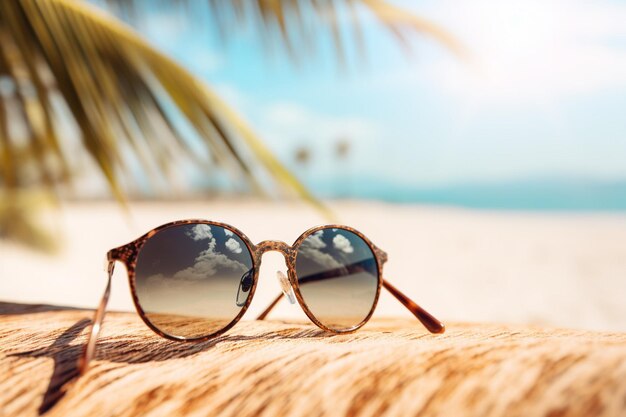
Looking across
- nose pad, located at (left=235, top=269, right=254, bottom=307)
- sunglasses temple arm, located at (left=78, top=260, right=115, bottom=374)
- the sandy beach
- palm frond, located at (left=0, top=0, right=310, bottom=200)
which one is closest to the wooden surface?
sunglasses temple arm, located at (left=78, top=260, right=115, bottom=374)

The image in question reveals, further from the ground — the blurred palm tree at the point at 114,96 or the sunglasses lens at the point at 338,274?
the blurred palm tree at the point at 114,96

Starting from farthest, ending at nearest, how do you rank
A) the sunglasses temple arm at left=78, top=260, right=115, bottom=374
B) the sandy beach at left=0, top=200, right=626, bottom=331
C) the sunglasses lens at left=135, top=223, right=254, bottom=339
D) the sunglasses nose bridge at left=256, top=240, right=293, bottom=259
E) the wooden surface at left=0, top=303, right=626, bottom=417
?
the sandy beach at left=0, top=200, right=626, bottom=331 → the sunglasses nose bridge at left=256, top=240, right=293, bottom=259 → the sunglasses lens at left=135, top=223, right=254, bottom=339 → the sunglasses temple arm at left=78, top=260, right=115, bottom=374 → the wooden surface at left=0, top=303, right=626, bottom=417

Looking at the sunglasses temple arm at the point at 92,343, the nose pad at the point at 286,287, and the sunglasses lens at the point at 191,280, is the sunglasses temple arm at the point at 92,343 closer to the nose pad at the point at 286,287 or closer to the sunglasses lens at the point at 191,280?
the sunglasses lens at the point at 191,280

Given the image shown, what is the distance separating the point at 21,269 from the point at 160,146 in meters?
4.07

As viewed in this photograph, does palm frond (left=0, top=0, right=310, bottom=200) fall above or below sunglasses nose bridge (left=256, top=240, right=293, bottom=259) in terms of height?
above

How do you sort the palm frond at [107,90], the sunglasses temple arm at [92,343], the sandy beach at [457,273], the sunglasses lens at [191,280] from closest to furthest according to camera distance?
1. the sunglasses temple arm at [92,343]
2. the sunglasses lens at [191,280]
3. the palm frond at [107,90]
4. the sandy beach at [457,273]

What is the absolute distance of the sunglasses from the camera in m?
0.70

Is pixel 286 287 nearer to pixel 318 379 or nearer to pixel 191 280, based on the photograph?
pixel 191 280

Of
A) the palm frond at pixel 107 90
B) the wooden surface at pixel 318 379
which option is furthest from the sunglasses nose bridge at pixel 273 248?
the palm frond at pixel 107 90

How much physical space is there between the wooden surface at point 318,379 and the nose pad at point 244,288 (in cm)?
14

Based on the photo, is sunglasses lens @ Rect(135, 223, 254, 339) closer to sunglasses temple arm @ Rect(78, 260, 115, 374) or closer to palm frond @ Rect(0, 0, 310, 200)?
sunglasses temple arm @ Rect(78, 260, 115, 374)

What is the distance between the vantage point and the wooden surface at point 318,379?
1.32 feet

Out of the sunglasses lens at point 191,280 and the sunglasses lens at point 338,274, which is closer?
the sunglasses lens at point 191,280

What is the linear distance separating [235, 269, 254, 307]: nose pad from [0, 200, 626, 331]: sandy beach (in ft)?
2.10
